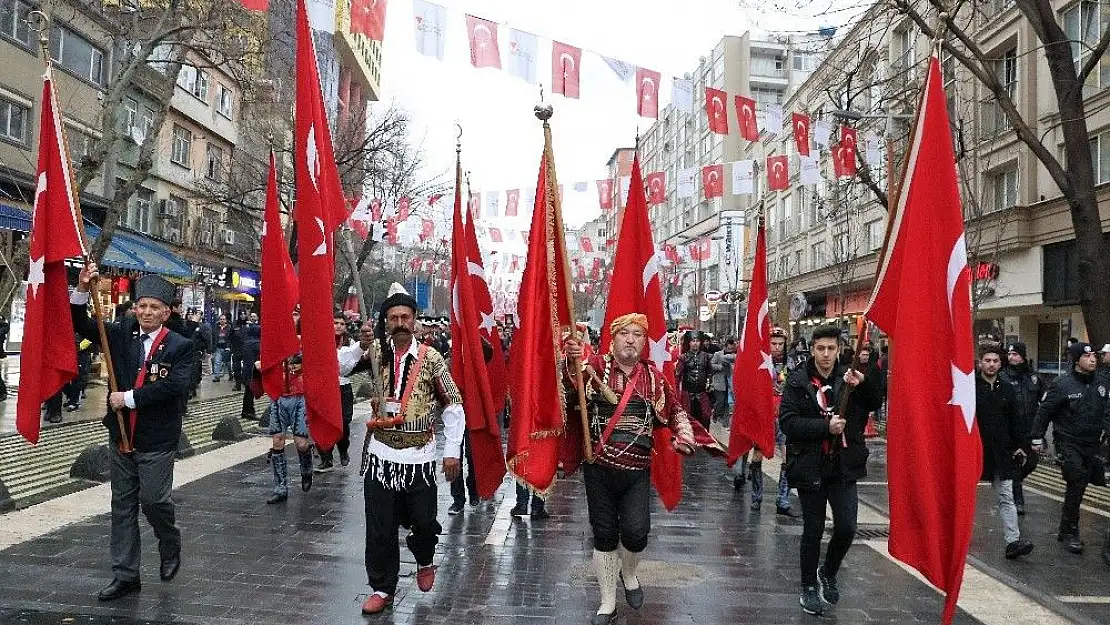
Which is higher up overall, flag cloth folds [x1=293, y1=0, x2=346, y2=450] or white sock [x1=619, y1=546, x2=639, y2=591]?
flag cloth folds [x1=293, y1=0, x2=346, y2=450]

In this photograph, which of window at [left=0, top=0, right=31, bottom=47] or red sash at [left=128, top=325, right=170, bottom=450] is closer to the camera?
red sash at [left=128, top=325, right=170, bottom=450]

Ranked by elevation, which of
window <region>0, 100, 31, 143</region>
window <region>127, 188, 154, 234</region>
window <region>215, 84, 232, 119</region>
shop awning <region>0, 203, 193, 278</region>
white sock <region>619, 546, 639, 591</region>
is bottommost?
white sock <region>619, 546, 639, 591</region>

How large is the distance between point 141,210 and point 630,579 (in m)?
31.3

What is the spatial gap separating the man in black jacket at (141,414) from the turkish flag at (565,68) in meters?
7.35

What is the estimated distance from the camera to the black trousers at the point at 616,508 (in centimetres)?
587

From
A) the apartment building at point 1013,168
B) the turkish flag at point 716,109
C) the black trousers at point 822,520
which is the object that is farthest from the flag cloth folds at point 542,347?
the apartment building at point 1013,168

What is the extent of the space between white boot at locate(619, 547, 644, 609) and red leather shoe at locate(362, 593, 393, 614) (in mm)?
1534

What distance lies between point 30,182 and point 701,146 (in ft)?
177

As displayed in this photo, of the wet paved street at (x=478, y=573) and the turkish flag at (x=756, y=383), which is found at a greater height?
the turkish flag at (x=756, y=383)

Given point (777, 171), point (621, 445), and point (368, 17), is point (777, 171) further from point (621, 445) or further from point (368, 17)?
point (621, 445)

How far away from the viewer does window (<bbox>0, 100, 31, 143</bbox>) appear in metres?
22.9

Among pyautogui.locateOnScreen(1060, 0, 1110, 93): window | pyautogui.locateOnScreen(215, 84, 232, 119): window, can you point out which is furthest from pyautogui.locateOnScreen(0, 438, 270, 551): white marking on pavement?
pyautogui.locateOnScreen(215, 84, 232, 119): window

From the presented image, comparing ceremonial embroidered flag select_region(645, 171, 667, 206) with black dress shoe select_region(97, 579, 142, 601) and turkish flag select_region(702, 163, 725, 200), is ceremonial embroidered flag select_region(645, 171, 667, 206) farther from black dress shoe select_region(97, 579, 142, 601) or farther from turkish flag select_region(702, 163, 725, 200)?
black dress shoe select_region(97, 579, 142, 601)

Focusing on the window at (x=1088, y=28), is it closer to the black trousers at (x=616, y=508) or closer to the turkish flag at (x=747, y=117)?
the turkish flag at (x=747, y=117)
